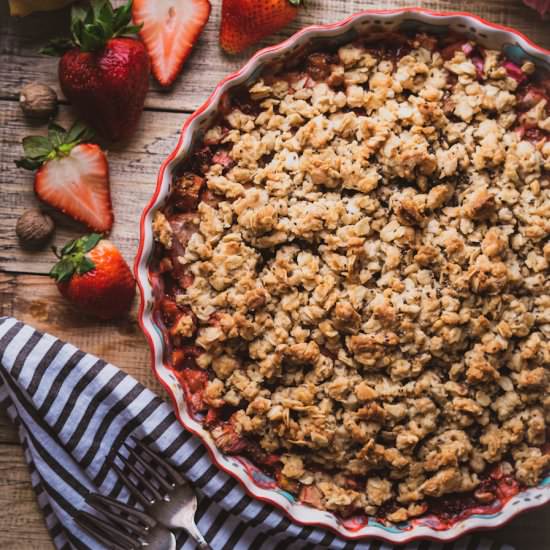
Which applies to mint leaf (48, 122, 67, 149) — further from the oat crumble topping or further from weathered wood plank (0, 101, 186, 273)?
the oat crumble topping

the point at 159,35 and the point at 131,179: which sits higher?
the point at 159,35

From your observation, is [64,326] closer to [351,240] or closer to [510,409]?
[351,240]

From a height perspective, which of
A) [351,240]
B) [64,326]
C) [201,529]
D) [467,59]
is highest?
[467,59]

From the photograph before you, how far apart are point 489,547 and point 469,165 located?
0.77m

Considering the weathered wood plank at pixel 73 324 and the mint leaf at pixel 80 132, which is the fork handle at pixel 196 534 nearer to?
the weathered wood plank at pixel 73 324

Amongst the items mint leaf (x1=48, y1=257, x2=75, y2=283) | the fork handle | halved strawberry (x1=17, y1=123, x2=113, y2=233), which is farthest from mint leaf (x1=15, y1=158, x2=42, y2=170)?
the fork handle

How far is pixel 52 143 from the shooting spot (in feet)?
5.51

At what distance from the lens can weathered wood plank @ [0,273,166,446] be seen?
1685 mm

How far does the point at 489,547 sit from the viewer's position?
1573 millimetres

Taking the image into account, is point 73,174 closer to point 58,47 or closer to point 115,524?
point 58,47

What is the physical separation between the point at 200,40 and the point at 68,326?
69 centimetres

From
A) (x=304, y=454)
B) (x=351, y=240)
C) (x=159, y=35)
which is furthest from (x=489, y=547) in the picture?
(x=159, y=35)

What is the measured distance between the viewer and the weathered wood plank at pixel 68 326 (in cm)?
168

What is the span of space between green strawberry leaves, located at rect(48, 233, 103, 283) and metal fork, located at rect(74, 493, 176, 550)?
0.46 metres
